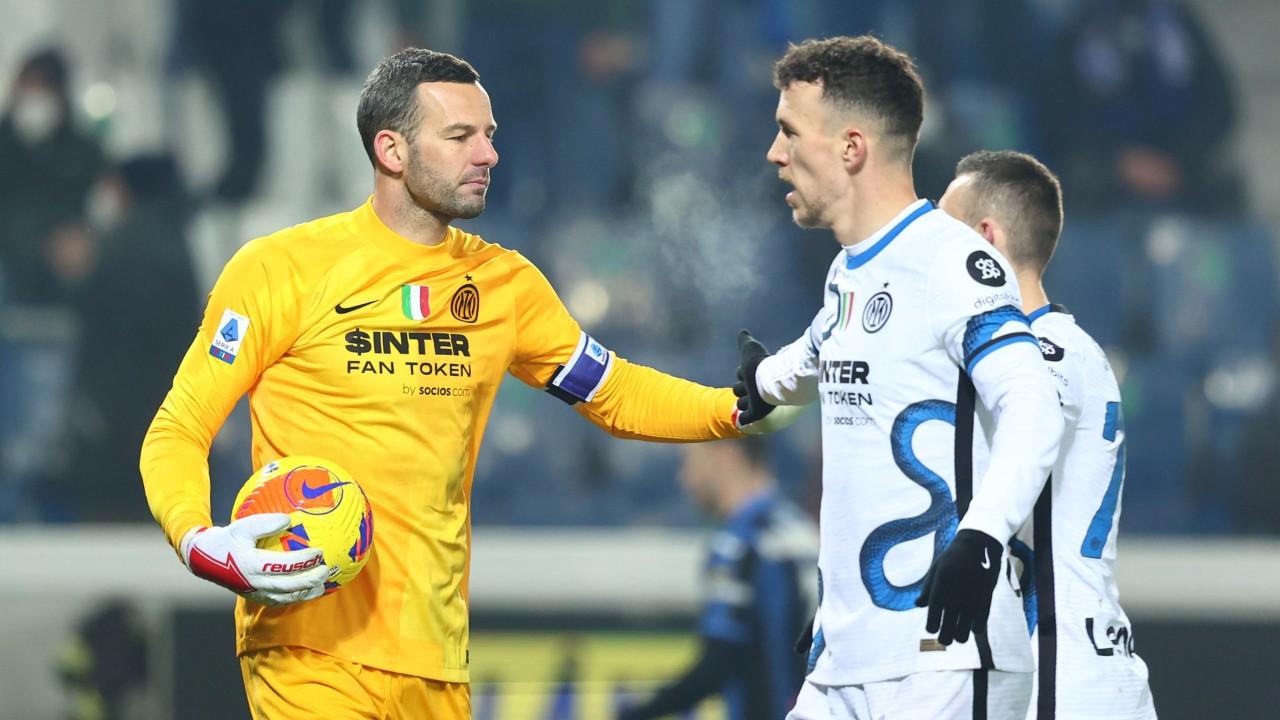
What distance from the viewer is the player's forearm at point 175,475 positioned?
3174 mm

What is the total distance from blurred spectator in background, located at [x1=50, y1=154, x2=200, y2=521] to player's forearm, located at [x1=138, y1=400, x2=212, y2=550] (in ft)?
17.3

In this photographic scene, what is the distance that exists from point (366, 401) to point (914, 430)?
4.09 feet

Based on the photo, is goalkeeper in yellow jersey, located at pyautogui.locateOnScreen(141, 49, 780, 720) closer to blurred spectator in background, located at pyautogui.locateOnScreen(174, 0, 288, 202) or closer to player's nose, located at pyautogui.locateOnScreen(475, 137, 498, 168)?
player's nose, located at pyautogui.locateOnScreen(475, 137, 498, 168)

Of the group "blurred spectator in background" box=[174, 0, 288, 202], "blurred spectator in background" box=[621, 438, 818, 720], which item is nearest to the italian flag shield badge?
"blurred spectator in background" box=[621, 438, 818, 720]

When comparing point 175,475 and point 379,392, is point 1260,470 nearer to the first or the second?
point 379,392

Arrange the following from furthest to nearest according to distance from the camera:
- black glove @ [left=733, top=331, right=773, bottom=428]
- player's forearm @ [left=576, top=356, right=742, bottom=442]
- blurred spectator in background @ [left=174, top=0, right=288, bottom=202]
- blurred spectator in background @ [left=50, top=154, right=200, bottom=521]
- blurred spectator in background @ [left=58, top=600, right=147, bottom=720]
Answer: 1. blurred spectator in background @ [left=174, top=0, right=288, bottom=202]
2. blurred spectator in background @ [left=50, top=154, right=200, bottom=521]
3. blurred spectator in background @ [left=58, top=600, right=147, bottom=720]
4. player's forearm @ [left=576, top=356, right=742, bottom=442]
5. black glove @ [left=733, top=331, right=773, bottom=428]

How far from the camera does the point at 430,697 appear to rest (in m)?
3.44

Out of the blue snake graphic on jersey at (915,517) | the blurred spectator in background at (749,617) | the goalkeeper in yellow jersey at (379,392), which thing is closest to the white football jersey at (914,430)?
the blue snake graphic on jersey at (915,517)

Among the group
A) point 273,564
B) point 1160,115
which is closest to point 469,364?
point 273,564

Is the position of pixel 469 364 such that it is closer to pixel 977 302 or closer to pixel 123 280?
pixel 977 302

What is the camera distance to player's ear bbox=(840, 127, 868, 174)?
3.18 metres

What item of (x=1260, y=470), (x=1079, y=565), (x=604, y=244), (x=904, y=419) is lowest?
(x=1079, y=565)

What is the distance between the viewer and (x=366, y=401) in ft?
11.3

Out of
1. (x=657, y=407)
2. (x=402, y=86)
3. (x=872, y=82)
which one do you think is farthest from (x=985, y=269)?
(x=402, y=86)
